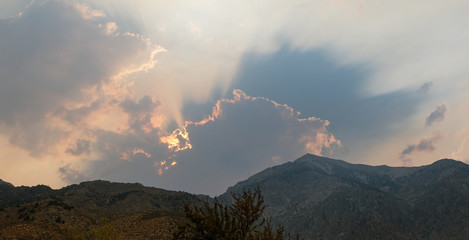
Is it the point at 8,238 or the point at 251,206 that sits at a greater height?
the point at 8,238

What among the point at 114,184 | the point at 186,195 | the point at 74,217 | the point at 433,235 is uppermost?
the point at 114,184

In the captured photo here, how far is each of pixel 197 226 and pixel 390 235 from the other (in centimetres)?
20934

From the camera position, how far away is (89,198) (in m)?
125

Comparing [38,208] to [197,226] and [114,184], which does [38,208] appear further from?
[114,184]

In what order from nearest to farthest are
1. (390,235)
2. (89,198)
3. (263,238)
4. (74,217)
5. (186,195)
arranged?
(263,238) < (74,217) < (89,198) < (186,195) < (390,235)

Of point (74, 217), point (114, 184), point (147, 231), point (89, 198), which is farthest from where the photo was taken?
point (114, 184)

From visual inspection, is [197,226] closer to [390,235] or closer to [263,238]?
[263,238]

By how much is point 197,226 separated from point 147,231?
54.9 meters

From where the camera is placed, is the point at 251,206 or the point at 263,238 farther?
the point at 251,206

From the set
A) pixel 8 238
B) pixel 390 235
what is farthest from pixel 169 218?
pixel 390 235

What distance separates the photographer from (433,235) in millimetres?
198875

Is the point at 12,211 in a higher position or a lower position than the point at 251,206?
higher

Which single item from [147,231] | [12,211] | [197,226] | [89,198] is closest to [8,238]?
[12,211]

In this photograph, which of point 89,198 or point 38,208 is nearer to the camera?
point 38,208
